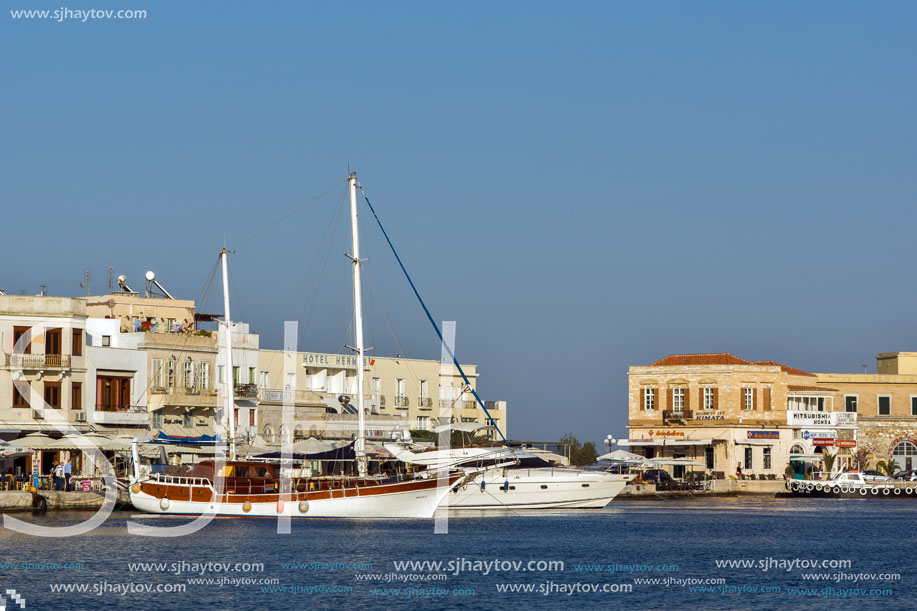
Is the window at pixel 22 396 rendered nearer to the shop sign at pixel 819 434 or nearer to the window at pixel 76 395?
the window at pixel 76 395

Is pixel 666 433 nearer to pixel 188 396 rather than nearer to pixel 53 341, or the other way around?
pixel 188 396

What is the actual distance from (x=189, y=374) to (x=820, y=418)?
4207cm

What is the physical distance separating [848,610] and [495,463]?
29.2 m

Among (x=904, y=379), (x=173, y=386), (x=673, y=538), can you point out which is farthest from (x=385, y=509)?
(x=904, y=379)

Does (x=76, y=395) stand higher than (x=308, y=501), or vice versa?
(x=76, y=395)

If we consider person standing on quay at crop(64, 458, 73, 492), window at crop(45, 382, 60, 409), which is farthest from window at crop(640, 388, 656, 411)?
person standing on quay at crop(64, 458, 73, 492)

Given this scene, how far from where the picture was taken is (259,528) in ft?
172

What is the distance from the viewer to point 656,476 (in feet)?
293

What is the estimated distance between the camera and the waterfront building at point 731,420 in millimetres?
91375

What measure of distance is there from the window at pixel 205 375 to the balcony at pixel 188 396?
503 mm

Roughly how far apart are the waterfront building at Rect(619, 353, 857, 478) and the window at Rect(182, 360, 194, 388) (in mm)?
31867

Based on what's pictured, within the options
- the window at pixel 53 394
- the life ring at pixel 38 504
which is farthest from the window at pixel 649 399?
the life ring at pixel 38 504

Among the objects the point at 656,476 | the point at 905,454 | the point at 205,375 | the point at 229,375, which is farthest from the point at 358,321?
the point at 905,454

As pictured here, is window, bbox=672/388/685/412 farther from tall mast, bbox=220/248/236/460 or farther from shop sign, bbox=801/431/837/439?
tall mast, bbox=220/248/236/460
